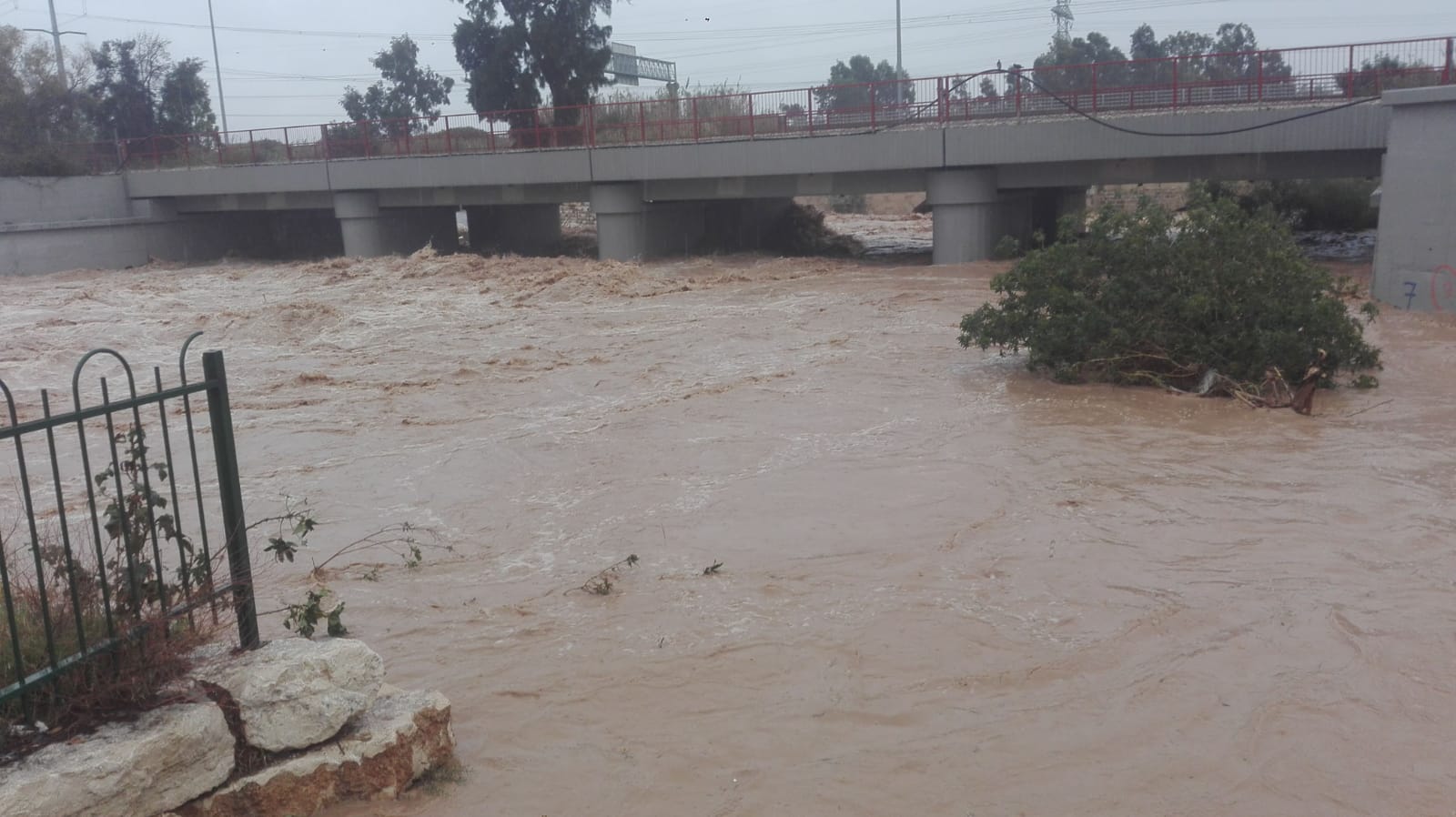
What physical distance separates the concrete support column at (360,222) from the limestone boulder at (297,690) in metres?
31.1

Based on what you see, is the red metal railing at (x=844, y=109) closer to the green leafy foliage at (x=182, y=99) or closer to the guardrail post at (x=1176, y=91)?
the guardrail post at (x=1176, y=91)

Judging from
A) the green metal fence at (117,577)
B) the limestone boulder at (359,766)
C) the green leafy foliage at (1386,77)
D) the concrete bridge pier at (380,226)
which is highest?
the green leafy foliage at (1386,77)

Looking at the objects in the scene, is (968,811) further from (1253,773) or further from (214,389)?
(214,389)

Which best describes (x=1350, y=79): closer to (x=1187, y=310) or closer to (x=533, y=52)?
(x=1187, y=310)

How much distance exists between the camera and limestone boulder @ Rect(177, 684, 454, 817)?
413 cm

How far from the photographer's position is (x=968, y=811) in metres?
4.36

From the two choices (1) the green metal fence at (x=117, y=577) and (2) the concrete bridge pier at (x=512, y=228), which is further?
(2) the concrete bridge pier at (x=512, y=228)

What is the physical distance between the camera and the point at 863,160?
26031 mm

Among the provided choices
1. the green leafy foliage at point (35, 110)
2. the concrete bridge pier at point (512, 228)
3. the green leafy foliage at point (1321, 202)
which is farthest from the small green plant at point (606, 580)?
the green leafy foliage at point (35, 110)

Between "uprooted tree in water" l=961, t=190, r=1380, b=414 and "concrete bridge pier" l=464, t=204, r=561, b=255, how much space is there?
25.4 metres

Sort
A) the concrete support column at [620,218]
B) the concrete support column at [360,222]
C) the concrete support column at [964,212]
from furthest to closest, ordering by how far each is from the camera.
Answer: the concrete support column at [360,222] < the concrete support column at [620,218] < the concrete support column at [964,212]

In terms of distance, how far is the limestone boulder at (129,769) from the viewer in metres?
3.63

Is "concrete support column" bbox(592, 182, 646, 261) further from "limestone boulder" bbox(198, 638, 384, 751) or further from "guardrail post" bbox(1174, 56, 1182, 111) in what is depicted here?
"limestone boulder" bbox(198, 638, 384, 751)

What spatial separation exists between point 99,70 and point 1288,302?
161ft
